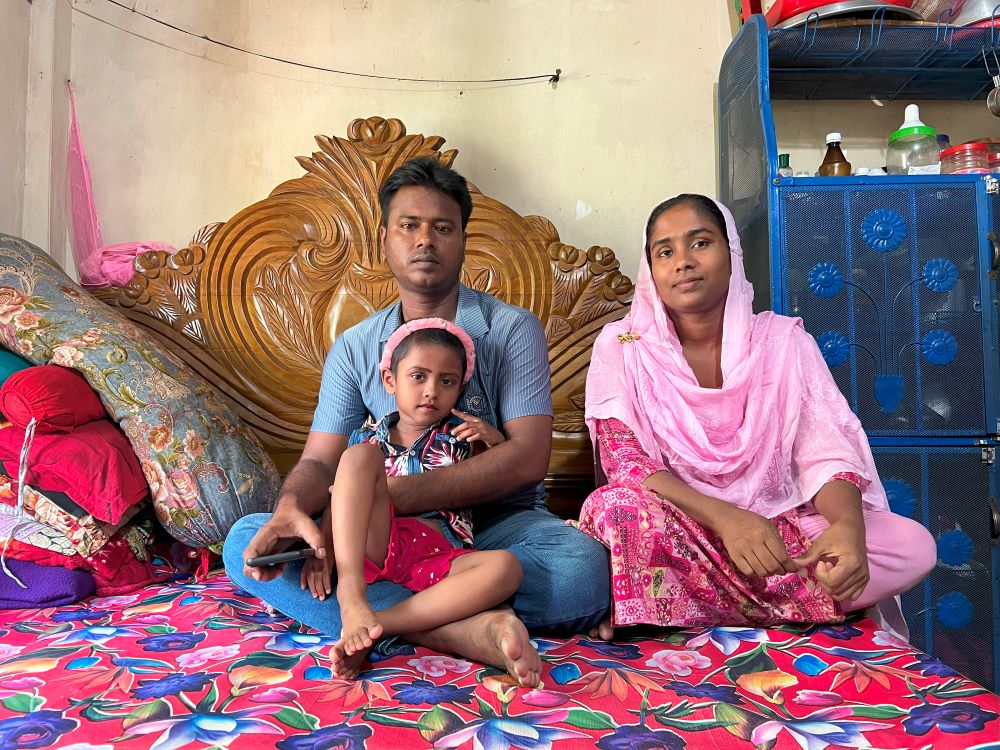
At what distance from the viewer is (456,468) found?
68.5 inches

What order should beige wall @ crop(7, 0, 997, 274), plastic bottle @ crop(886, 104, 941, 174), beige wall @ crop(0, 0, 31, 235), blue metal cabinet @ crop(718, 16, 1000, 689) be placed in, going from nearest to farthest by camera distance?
blue metal cabinet @ crop(718, 16, 1000, 689), plastic bottle @ crop(886, 104, 941, 174), beige wall @ crop(0, 0, 31, 235), beige wall @ crop(7, 0, 997, 274)

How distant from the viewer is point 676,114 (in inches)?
113

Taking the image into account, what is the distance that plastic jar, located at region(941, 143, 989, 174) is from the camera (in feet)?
7.97

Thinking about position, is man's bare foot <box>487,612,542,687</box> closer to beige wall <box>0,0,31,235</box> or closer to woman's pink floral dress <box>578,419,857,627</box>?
woman's pink floral dress <box>578,419,857,627</box>

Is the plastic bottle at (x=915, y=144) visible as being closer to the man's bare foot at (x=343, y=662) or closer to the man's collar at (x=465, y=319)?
the man's collar at (x=465, y=319)

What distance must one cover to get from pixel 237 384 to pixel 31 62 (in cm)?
132

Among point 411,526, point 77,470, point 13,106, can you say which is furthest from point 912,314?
point 13,106

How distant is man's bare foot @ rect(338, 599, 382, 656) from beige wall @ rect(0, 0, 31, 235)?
6.91ft

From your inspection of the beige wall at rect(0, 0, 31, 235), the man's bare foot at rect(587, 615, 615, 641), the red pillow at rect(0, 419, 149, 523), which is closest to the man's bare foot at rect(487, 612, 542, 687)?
the man's bare foot at rect(587, 615, 615, 641)

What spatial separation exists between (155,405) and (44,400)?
0.81 ft

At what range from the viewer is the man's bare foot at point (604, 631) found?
1632 mm

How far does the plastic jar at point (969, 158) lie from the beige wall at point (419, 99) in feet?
1.57

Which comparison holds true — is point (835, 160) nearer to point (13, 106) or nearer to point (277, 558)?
point (277, 558)

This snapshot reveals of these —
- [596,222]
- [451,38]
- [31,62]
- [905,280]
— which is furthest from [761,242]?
[31,62]
